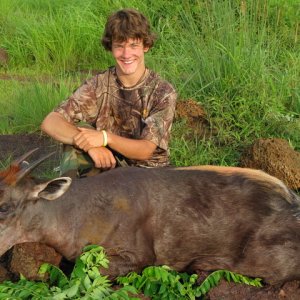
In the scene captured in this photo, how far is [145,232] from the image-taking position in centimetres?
428

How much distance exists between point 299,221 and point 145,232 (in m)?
0.98

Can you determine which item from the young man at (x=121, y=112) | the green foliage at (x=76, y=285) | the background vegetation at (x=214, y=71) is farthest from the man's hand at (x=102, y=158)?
the background vegetation at (x=214, y=71)

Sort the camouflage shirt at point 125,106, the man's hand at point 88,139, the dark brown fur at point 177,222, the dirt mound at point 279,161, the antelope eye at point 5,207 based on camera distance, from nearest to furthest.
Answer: the antelope eye at point 5,207 → the dark brown fur at point 177,222 → the man's hand at point 88,139 → the camouflage shirt at point 125,106 → the dirt mound at point 279,161

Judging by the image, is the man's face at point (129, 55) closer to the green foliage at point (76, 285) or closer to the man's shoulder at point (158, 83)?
the man's shoulder at point (158, 83)

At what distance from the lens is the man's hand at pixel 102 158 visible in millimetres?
4762

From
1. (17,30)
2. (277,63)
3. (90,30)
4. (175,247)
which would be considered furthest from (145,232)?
(17,30)

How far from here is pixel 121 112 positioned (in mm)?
5254

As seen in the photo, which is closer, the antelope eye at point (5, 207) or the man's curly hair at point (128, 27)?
the antelope eye at point (5, 207)

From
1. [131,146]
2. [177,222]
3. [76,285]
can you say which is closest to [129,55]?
[131,146]

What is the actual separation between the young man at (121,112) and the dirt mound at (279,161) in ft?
2.78

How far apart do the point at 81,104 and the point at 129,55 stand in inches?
21.9

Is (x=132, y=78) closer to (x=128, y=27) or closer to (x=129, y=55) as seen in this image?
(x=129, y=55)

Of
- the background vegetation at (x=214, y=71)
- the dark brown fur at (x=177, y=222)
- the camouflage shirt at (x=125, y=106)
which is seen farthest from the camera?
the background vegetation at (x=214, y=71)

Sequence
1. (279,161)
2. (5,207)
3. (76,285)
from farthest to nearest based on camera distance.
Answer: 1. (279,161)
2. (5,207)
3. (76,285)
